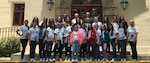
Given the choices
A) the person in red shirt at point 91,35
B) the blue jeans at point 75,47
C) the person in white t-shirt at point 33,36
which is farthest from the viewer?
the person in white t-shirt at point 33,36

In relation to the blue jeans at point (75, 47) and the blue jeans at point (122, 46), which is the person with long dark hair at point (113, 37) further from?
the blue jeans at point (75, 47)

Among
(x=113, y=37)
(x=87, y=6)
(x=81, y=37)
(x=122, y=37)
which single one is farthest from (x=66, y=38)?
(x=87, y=6)

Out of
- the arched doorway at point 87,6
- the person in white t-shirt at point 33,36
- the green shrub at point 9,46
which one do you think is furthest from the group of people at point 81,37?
the green shrub at point 9,46

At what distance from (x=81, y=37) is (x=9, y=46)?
20.4 feet

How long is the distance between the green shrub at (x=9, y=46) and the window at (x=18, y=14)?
223cm

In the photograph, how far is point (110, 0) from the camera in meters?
14.0

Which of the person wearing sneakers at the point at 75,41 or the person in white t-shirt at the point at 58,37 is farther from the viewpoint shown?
the person in white t-shirt at the point at 58,37

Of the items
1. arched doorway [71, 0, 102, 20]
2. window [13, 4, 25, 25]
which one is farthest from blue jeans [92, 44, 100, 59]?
window [13, 4, 25, 25]

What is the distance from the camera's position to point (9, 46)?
15.2m

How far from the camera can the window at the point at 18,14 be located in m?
17.6

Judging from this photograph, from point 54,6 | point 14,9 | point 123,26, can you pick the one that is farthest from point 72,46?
point 14,9

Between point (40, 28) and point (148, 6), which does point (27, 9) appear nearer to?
point (40, 28)

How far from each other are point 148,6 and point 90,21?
13.3 ft

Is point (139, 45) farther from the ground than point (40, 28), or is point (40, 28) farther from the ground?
point (40, 28)
